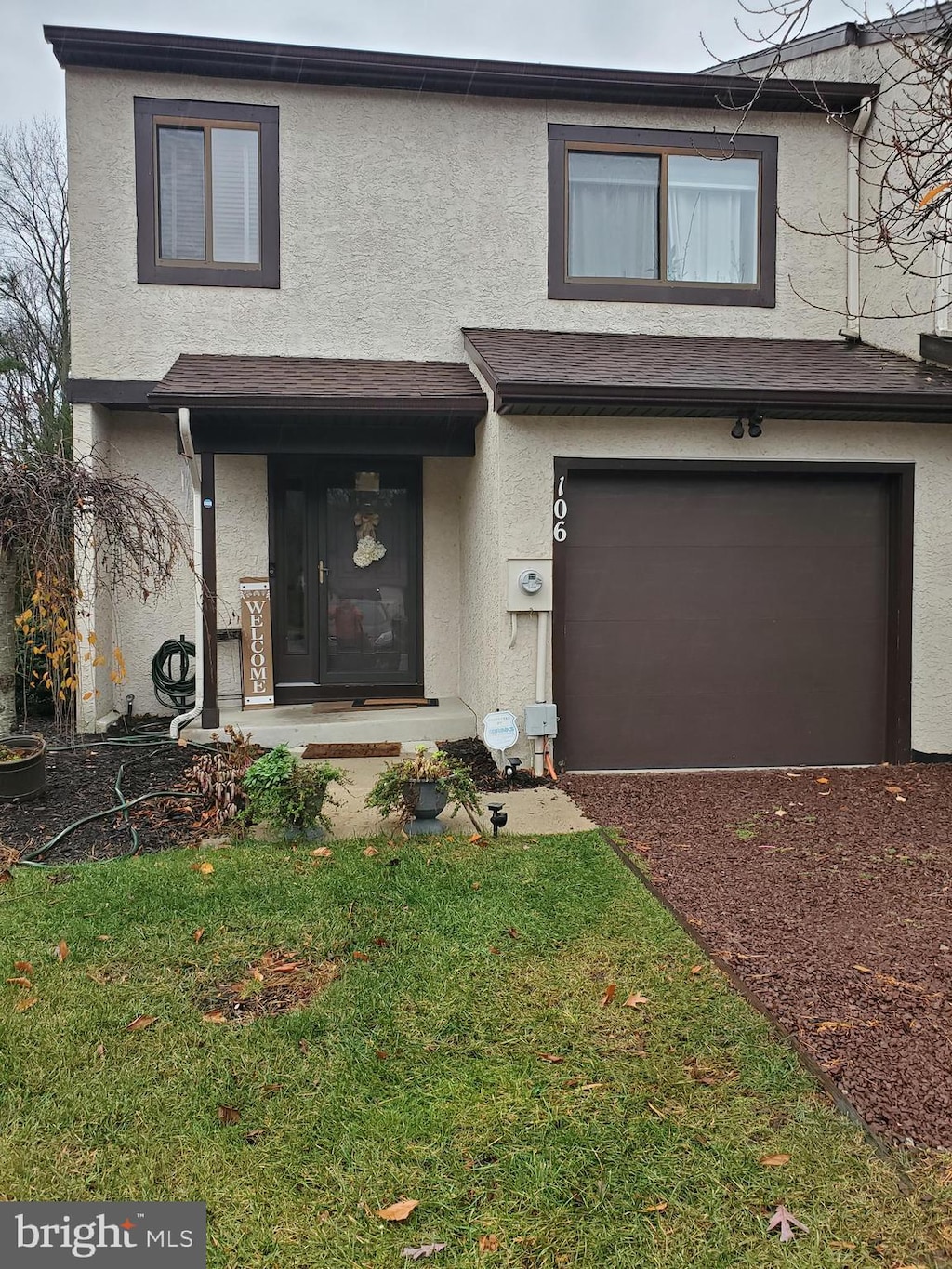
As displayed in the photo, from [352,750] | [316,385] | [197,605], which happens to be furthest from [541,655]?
[197,605]

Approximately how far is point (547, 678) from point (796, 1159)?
13.5 ft

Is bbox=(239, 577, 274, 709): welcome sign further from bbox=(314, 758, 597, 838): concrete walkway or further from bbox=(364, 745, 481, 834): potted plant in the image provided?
bbox=(364, 745, 481, 834): potted plant

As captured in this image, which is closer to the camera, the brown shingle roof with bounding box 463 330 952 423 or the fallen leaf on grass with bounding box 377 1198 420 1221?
the fallen leaf on grass with bounding box 377 1198 420 1221

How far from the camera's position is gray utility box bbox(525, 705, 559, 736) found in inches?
236

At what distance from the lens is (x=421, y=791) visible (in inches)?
187

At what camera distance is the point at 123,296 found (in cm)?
736

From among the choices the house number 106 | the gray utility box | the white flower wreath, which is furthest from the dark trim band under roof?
the gray utility box

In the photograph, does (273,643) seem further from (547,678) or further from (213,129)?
(213,129)

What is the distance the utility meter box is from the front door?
216cm

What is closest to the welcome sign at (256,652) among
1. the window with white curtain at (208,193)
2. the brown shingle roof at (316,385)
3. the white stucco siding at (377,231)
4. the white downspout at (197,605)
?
the white downspout at (197,605)

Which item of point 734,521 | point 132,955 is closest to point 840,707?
point 734,521

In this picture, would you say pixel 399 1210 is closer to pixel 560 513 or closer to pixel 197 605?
pixel 560 513

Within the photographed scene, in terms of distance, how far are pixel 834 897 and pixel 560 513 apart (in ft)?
11.1

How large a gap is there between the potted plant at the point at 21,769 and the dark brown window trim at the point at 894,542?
3.85m
